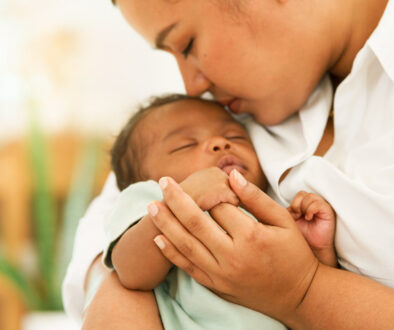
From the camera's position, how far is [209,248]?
2.72 ft

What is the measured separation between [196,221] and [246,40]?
0.44 meters

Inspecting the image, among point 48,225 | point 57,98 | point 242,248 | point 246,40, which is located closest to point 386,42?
point 246,40

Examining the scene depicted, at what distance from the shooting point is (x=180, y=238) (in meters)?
0.83

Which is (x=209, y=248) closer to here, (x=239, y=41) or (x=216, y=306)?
(x=216, y=306)

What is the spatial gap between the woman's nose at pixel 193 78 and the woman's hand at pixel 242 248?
395 millimetres

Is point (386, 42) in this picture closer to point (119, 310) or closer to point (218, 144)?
point (218, 144)

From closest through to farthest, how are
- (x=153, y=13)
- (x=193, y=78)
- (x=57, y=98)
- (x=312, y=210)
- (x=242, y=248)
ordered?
(x=242, y=248), (x=312, y=210), (x=153, y=13), (x=193, y=78), (x=57, y=98)

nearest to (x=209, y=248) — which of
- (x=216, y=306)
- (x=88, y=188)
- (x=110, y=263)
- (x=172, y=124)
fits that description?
(x=216, y=306)

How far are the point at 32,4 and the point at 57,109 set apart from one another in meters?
0.65

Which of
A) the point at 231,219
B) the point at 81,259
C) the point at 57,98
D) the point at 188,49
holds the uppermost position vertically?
the point at 188,49

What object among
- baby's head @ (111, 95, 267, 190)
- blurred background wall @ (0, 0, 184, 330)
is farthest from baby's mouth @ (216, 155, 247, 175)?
blurred background wall @ (0, 0, 184, 330)

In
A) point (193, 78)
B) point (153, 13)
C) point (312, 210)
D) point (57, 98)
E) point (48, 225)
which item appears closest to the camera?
point (312, 210)

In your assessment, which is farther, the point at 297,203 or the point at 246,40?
the point at 246,40

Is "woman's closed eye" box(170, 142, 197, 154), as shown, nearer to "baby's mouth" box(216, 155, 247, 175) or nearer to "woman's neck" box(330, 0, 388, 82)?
"baby's mouth" box(216, 155, 247, 175)
